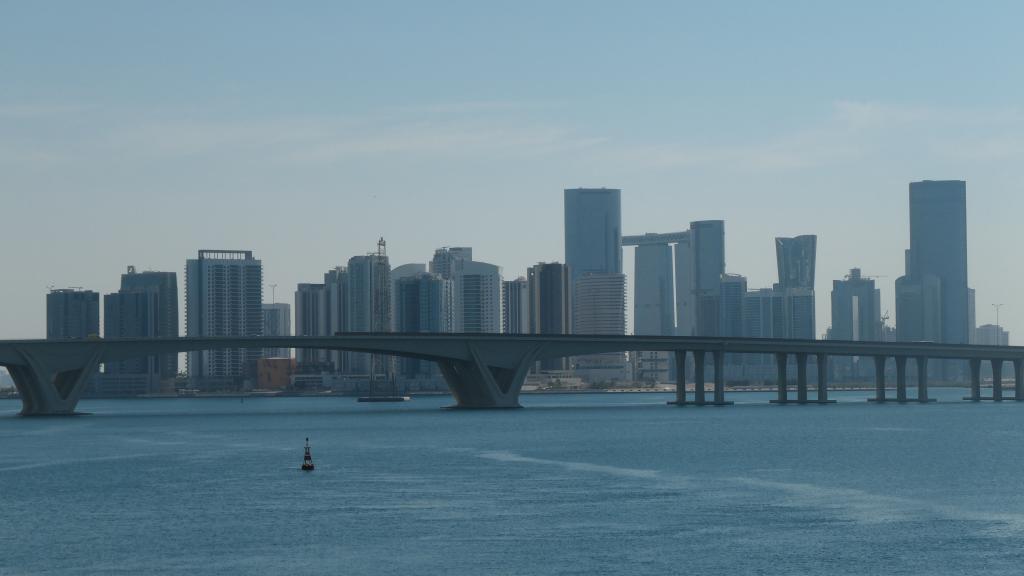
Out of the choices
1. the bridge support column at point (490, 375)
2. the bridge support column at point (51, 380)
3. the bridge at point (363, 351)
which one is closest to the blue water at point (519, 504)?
the bridge support column at point (51, 380)

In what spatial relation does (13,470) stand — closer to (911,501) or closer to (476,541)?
(476,541)

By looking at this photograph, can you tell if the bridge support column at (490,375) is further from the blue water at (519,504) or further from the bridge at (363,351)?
the blue water at (519,504)

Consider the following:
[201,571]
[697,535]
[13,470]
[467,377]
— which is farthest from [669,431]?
[201,571]

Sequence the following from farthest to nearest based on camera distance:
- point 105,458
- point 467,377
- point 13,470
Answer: point 467,377 → point 105,458 → point 13,470

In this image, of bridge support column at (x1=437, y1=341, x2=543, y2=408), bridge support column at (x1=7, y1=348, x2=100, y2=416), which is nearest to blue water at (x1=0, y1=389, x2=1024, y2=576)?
bridge support column at (x1=7, y1=348, x2=100, y2=416)

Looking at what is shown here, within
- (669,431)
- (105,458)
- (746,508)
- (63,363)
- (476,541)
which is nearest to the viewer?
(476,541)

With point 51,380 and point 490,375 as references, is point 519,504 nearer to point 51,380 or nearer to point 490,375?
point 490,375

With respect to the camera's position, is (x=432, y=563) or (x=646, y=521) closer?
(x=432, y=563)

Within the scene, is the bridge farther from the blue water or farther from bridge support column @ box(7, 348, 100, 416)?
the blue water
